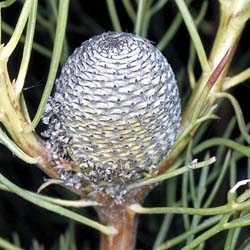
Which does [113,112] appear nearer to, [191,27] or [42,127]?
[191,27]

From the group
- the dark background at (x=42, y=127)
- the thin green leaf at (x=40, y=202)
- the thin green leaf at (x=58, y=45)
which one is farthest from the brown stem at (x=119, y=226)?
the dark background at (x=42, y=127)

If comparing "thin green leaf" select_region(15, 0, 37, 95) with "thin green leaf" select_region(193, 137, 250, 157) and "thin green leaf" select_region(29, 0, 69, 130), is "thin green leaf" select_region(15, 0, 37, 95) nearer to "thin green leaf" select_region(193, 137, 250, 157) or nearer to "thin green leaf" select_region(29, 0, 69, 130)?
"thin green leaf" select_region(29, 0, 69, 130)

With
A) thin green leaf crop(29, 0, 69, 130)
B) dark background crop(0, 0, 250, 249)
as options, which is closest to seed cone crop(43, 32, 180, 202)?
thin green leaf crop(29, 0, 69, 130)

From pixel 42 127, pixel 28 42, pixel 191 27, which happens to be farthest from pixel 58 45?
pixel 42 127

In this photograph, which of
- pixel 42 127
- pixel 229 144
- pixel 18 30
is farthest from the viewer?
pixel 42 127

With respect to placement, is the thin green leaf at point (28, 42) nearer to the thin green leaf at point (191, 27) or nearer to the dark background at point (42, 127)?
the thin green leaf at point (191, 27)

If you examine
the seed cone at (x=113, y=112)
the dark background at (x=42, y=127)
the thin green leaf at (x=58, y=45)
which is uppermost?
the thin green leaf at (x=58, y=45)

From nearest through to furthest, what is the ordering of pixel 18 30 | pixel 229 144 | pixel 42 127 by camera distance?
1. pixel 18 30
2. pixel 229 144
3. pixel 42 127
